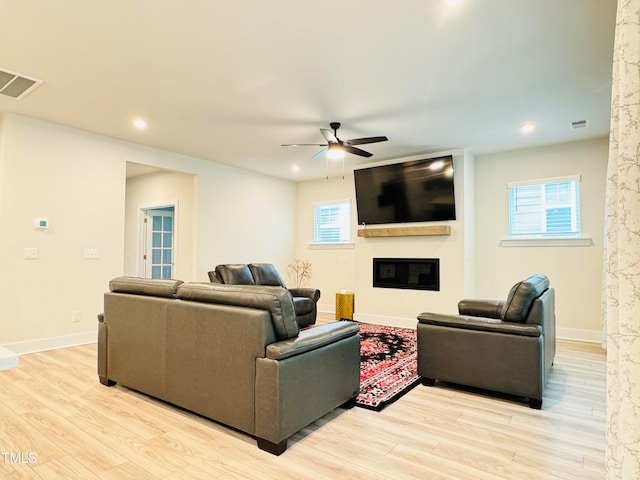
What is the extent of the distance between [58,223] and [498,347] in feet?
16.3

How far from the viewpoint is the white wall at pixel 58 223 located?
4133mm

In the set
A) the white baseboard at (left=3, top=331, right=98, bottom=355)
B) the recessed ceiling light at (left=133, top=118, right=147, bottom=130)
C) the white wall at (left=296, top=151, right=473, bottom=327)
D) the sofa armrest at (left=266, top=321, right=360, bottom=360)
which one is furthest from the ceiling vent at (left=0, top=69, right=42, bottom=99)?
the white wall at (left=296, top=151, right=473, bottom=327)

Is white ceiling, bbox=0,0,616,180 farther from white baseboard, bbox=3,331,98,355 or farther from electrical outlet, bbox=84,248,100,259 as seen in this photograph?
white baseboard, bbox=3,331,98,355

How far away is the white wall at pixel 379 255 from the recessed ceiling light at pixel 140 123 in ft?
12.1

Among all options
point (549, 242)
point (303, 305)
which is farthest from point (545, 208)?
point (303, 305)

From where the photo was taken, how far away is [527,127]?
4.52m

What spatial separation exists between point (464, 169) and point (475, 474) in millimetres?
4452

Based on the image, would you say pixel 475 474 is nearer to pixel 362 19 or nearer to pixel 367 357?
pixel 367 357

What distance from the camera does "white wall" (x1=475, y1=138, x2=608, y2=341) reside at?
490cm

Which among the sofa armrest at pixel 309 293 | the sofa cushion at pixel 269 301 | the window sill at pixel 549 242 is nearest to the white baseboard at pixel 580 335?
the window sill at pixel 549 242

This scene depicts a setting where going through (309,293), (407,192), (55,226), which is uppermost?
(407,192)

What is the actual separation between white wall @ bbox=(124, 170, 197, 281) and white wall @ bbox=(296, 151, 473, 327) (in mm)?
2422

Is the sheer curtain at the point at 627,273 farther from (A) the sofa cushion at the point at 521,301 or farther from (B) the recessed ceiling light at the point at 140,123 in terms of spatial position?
(B) the recessed ceiling light at the point at 140,123

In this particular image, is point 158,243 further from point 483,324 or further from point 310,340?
point 483,324
